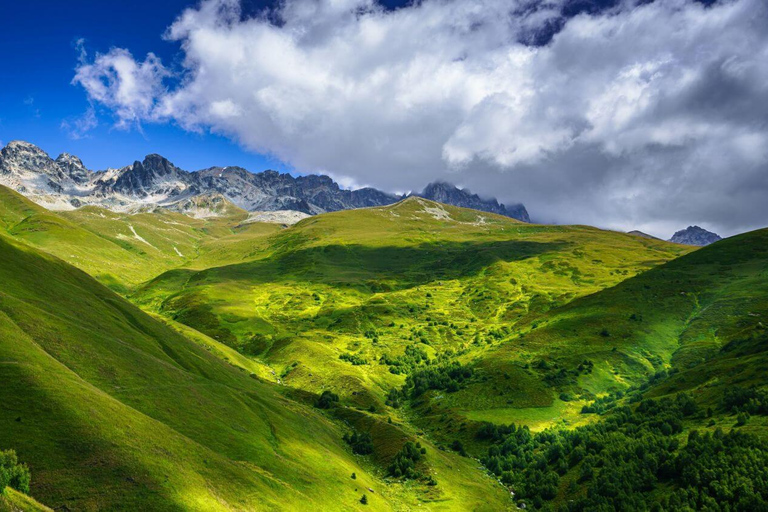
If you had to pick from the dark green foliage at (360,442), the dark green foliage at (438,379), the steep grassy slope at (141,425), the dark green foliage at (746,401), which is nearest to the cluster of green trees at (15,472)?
the steep grassy slope at (141,425)

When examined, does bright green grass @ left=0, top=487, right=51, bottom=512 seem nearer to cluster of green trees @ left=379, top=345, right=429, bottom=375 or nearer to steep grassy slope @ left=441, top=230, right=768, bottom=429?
steep grassy slope @ left=441, top=230, right=768, bottom=429

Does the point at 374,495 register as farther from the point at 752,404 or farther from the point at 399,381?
the point at 399,381

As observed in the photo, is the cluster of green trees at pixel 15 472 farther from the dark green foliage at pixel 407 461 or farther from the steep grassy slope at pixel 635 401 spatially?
the steep grassy slope at pixel 635 401

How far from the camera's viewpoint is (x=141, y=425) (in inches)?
1608

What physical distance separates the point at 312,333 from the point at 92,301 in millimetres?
97811

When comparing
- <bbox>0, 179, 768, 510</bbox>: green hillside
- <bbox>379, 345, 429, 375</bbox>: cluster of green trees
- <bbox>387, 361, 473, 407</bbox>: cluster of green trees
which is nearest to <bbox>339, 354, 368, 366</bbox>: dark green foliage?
<bbox>0, 179, 768, 510</bbox>: green hillside

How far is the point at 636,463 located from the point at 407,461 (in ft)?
120

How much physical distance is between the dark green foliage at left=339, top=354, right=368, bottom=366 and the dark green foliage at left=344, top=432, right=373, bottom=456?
54763 millimetres

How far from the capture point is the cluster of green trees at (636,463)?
5128 centimetres

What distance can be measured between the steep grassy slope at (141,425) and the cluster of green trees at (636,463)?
966 cm

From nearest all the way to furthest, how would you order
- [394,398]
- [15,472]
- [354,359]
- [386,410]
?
[15,472] → [386,410] → [394,398] → [354,359]

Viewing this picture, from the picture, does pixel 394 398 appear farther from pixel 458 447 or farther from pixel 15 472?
pixel 15 472

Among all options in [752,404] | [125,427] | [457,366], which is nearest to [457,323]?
[457,366]

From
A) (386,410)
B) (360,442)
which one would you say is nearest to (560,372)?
(386,410)
